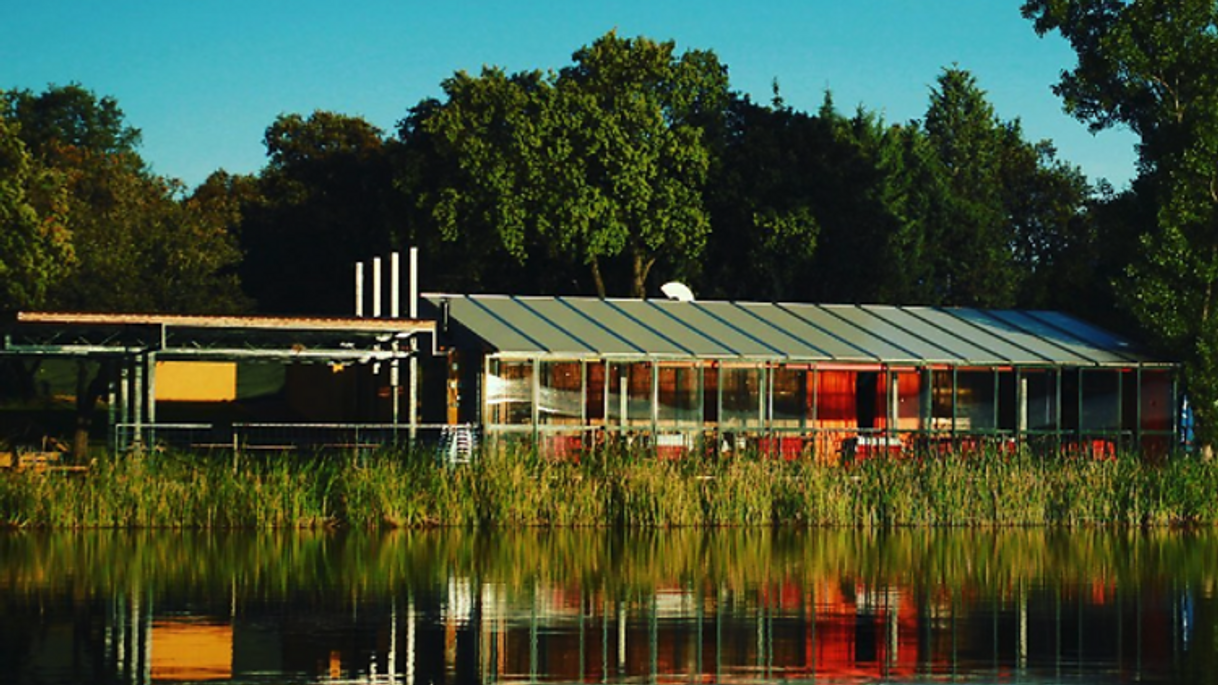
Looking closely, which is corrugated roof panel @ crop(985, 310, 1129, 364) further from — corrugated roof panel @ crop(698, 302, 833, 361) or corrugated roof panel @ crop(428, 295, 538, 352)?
corrugated roof panel @ crop(428, 295, 538, 352)

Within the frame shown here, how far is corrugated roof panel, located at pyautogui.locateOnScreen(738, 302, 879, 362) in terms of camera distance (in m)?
37.1

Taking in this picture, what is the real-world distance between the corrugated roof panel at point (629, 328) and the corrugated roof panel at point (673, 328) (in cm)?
8

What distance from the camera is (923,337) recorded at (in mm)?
39406

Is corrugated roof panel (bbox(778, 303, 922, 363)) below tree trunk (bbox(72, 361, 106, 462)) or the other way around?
the other way around

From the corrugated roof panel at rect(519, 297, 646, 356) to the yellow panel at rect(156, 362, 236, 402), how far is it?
17028 millimetres

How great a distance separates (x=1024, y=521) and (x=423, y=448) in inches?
364

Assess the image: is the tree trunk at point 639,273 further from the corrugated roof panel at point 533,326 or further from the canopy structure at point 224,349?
the corrugated roof panel at point 533,326

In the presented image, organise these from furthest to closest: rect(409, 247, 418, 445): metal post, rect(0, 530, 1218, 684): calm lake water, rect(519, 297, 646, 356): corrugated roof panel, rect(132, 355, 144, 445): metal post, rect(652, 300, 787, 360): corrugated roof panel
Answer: rect(652, 300, 787, 360): corrugated roof panel → rect(519, 297, 646, 356): corrugated roof panel → rect(409, 247, 418, 445): metal post → rect(132, 355, 144, 445): metal post → rect(0, 530, 1218, 684): calm lake water

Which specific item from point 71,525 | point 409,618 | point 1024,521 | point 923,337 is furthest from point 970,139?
point 409,618

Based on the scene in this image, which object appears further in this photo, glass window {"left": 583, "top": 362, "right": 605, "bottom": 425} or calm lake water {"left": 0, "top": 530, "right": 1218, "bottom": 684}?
glass window {"left": 583, "top": 362, "right": 605, "bottom": 425}

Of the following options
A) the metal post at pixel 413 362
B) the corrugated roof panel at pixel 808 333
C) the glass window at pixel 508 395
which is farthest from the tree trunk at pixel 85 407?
the corrugated roof panel at pixel 808 333

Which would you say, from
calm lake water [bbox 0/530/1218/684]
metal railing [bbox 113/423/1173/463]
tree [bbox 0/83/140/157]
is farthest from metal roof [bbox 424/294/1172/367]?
tree [bbox 0/83/140/157]

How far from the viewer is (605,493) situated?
28.9 m

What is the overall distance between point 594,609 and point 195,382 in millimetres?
37982
